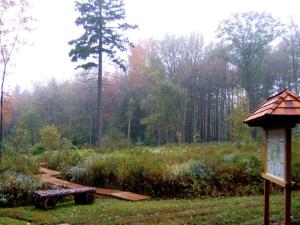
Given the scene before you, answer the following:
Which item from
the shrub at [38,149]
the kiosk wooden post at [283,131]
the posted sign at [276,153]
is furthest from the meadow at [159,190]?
the shrub at [38,149]

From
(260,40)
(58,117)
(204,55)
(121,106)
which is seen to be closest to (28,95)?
(58,117)

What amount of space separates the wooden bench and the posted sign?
186 inches

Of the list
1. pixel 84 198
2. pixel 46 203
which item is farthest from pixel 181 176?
pixel 46 203

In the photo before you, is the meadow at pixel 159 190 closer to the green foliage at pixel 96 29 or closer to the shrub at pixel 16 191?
the shrub at pixel 16 191

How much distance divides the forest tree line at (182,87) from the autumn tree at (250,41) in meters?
0.11

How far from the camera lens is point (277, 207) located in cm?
730

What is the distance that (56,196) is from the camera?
8.22m

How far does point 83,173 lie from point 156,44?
36026mm

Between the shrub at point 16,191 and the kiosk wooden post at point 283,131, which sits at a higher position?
the kiosk wooden post at point 283,131

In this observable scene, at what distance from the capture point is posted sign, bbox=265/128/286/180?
4.85 metres

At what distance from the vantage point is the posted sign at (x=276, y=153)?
4.85m

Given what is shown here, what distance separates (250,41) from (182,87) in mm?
9315

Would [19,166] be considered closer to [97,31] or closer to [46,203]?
[46,203]

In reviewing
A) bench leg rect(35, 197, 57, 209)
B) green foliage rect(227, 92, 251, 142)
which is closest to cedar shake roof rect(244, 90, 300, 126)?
bench leg rect(35, 197, 57, 209)
